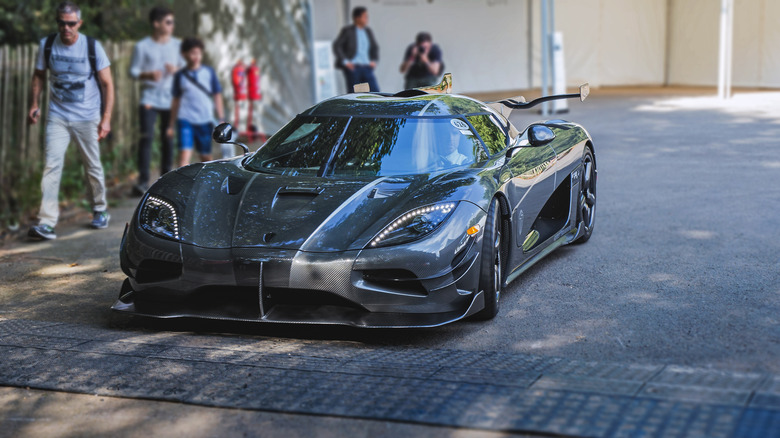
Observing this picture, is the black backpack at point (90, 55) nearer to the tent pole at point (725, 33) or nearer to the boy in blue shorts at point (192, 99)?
the boy in blue shorts at point (192, 99)

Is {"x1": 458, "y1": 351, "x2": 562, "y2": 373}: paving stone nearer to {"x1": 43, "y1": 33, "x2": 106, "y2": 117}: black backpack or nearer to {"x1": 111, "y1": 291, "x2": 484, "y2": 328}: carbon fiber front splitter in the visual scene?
{"x1": 111, "y1": 291, "x2": 484, "y2": 328}: carbon fiber front splitter

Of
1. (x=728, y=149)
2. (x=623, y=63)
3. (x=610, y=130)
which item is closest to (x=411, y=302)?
(x=728, y=149)

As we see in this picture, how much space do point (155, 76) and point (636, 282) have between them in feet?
20.3

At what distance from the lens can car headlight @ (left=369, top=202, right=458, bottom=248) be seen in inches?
201

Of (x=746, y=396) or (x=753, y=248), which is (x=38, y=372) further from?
(x=753, y=248)

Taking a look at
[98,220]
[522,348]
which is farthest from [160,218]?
[98,220]

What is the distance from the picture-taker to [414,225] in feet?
17.0

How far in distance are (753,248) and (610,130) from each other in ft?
26.6

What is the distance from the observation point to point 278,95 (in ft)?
52.1

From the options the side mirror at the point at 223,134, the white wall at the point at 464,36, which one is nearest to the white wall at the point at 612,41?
the white wall at the point at 464,36

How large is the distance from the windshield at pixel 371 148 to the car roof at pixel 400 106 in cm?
7

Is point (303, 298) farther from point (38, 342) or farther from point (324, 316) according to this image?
point (38, 342)

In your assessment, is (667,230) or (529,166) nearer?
(529,166)

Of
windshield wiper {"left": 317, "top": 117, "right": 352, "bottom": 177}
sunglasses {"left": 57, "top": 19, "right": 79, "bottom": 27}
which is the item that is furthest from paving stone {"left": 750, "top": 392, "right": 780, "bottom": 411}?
sunglasses {"left": 57, "top": 19, "right": 79, "bottom": 27}
